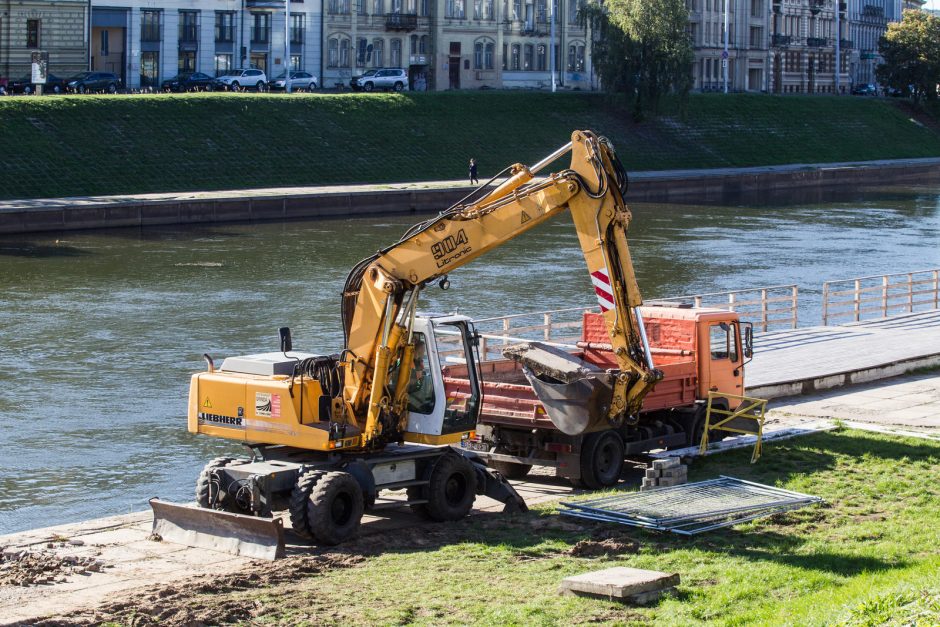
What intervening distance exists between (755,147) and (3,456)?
79861mm

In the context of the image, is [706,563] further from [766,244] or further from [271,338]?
[766,244]

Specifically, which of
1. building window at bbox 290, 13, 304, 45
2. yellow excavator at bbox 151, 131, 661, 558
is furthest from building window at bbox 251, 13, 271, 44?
yellow excavator at bbox 151, 131, 661, 558

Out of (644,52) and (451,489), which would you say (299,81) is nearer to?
(644,52)

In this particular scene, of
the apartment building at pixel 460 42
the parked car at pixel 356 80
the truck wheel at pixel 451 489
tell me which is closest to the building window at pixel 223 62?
the apartment building at pixel 460 42

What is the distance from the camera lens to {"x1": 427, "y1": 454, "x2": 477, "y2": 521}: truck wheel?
17.0m

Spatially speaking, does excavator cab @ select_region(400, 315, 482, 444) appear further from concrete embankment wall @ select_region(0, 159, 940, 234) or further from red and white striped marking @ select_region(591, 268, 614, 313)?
concrete embankment wall @ select_region(0, 159, 940, 234)

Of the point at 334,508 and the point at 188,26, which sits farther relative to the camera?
the point at 188,26

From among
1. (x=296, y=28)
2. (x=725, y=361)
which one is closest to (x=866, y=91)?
(x=296, y=28)

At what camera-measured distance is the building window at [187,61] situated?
297ft

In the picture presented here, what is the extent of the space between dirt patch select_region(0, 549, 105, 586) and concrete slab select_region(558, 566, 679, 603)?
4.86 meters

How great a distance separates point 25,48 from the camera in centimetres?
8300

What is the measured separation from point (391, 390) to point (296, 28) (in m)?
82.3

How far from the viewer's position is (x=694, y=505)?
676 inches

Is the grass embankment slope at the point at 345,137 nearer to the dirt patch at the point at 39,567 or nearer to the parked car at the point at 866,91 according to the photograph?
the parked car at the point at 866,91
